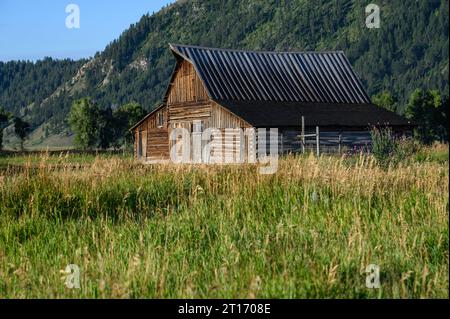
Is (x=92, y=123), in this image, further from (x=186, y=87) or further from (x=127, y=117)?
(x=186, y=87)

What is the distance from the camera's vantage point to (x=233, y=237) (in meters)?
7.07

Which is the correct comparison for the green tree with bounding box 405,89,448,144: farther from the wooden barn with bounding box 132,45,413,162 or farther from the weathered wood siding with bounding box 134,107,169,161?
the weathered wood siding with bounding box 134,107,169,161

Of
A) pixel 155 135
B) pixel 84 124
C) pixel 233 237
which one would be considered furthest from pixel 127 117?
pixel 233 237

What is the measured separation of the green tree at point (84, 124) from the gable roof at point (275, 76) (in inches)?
1923

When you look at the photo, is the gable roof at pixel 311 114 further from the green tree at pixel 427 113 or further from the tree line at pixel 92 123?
the tree line at pixel 92 123

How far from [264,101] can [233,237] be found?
2772cm

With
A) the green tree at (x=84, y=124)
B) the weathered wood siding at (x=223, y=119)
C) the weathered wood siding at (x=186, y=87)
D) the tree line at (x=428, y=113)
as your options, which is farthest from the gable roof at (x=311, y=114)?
the green tree at (x=84, y=124)

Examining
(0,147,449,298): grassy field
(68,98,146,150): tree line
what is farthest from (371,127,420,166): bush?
(68,98,146,150): tree line

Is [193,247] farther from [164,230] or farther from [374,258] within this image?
[374,258]

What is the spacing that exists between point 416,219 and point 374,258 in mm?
1759

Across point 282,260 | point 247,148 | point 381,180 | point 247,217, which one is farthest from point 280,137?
point 282,260

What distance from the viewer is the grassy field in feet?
17.8

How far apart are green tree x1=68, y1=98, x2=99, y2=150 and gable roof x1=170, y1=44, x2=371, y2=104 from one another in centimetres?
4883

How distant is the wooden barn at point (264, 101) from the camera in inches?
1241
